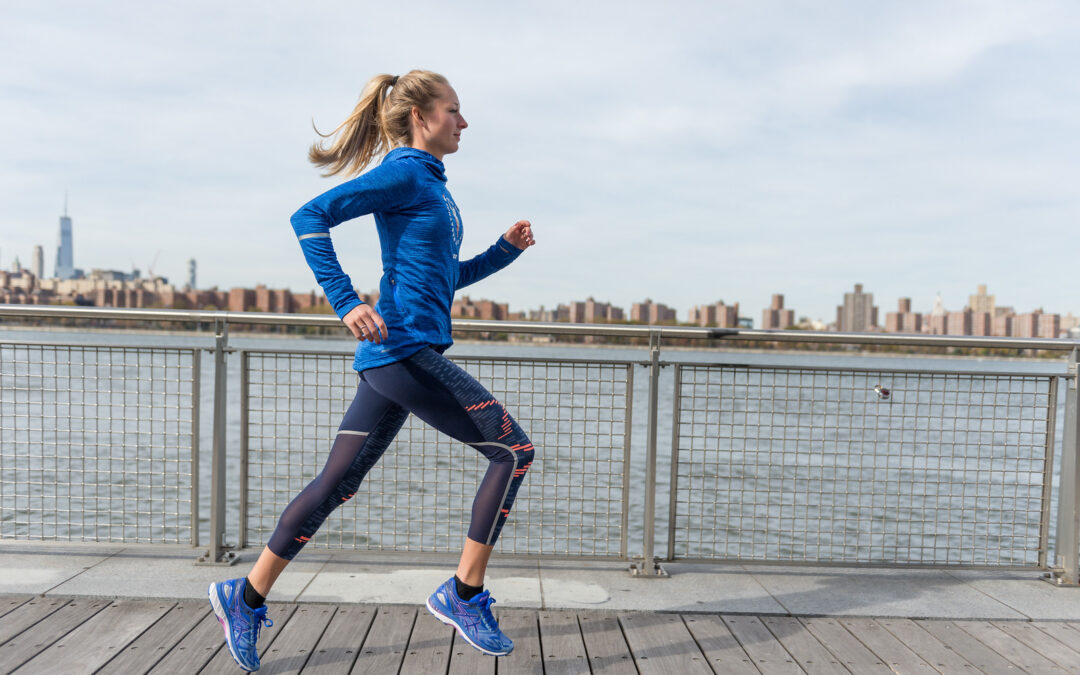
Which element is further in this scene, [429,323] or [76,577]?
[76,577]

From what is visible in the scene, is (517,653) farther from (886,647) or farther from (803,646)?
(886,647)

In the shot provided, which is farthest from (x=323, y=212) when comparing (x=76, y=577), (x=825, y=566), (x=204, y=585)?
(x=825, y=566)

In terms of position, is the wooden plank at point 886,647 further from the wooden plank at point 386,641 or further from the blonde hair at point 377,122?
the blonde hair at point 377,122

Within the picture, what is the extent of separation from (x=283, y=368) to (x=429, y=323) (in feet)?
4.90

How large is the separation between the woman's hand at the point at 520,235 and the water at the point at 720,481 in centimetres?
60

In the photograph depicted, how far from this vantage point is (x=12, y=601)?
9.25 feet

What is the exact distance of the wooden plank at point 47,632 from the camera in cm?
236

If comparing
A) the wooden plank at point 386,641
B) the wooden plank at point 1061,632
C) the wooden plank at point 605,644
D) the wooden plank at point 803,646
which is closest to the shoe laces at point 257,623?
Result: the wooden plank at point 386,641

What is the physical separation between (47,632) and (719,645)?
2223 millimetres

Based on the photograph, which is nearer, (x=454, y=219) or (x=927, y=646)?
(x=454, y=219)

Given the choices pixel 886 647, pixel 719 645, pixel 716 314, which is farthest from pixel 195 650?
pixel 716 314

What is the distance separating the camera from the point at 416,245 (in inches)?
89.0

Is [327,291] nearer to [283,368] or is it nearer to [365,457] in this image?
[365,457]

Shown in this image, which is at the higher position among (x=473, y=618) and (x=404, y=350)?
(x=404, y=350)
